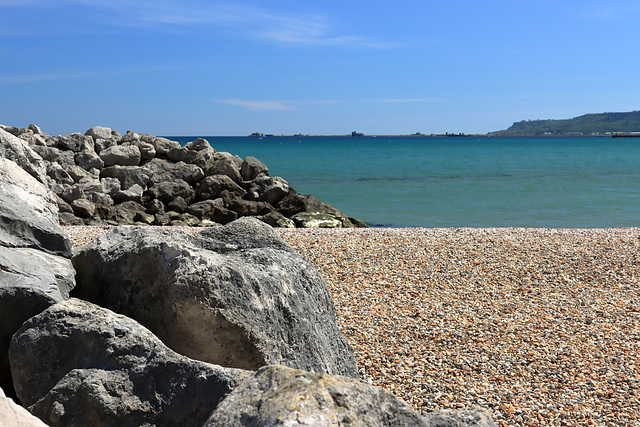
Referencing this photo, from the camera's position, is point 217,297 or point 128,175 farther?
point 128,175

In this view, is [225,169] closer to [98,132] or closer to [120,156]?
[120,156]

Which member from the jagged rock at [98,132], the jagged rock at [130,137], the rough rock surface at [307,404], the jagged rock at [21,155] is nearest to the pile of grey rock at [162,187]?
the jagged rock at [98,132]

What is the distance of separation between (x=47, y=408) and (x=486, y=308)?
5.81 metres

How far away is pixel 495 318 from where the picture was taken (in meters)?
7.31

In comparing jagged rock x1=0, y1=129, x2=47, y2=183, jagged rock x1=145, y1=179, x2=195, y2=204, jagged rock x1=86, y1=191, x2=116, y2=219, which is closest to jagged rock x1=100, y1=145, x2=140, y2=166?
jagged rock x1=145, y1=179, x2=195, y2=204

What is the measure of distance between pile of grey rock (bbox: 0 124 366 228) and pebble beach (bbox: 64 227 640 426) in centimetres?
508

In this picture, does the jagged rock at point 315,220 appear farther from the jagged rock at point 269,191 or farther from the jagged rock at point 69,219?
the jagged rock at point 69,219

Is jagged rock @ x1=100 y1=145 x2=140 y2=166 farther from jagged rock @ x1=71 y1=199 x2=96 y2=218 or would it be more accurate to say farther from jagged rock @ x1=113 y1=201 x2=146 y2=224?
jagged rock @ x1=71 y1=199 x2=96 y2=218

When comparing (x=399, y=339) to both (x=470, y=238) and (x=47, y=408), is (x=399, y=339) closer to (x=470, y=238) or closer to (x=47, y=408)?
(x=47, y=408)

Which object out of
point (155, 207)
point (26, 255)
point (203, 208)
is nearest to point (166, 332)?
point (26, 255)

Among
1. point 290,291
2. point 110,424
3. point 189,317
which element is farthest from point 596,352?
point 110,424

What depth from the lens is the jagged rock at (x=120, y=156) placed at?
1939 cm

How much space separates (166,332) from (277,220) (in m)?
13.3

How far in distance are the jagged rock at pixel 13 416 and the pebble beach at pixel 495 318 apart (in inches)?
134
